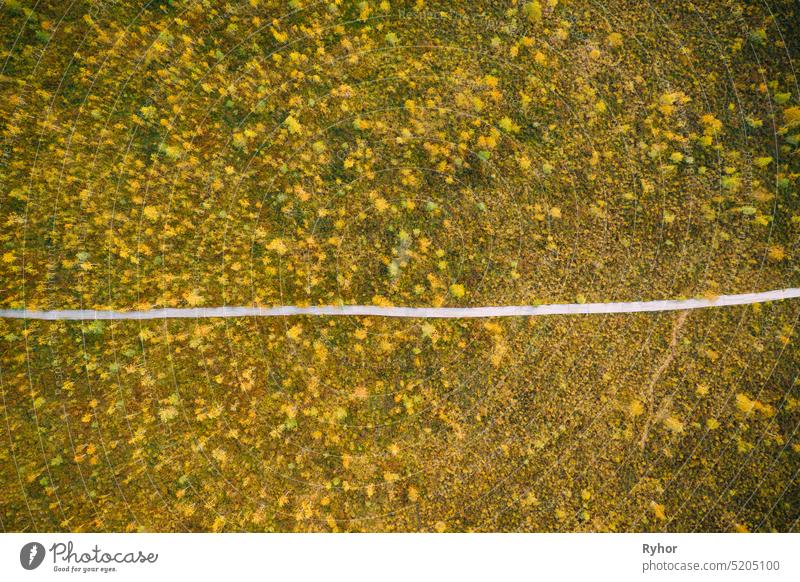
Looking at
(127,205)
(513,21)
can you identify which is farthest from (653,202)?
(127,205)

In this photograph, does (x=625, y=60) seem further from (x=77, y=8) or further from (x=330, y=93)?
(x=77, y=8)
